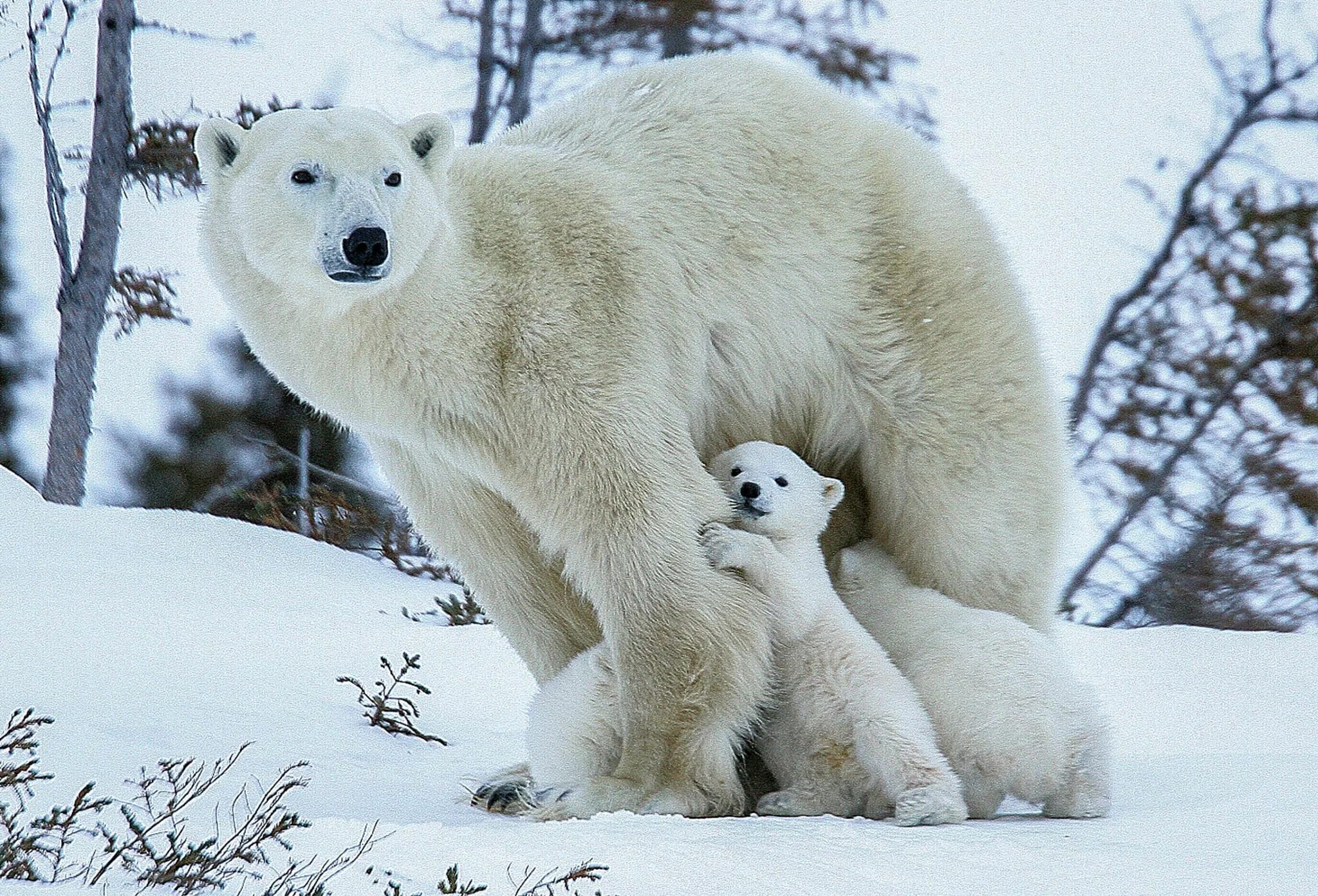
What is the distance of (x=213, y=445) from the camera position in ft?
38.7

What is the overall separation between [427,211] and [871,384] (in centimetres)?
→ 153

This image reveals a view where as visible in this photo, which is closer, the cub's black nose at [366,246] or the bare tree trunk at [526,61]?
the cub's black nose at [366,246]

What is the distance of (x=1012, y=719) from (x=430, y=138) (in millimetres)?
2263

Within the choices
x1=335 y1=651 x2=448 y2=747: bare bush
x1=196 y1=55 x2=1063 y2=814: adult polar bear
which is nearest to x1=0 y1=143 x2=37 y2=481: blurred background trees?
x1=335 y1=651 x2=448 y2=747: bare bush

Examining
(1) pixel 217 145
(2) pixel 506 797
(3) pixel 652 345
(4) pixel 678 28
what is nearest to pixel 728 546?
(3) pixel 652 345

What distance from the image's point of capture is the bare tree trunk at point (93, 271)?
384 inches

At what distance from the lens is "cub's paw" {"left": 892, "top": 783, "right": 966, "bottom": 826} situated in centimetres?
354

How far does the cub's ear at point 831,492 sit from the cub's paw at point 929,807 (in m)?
0.93

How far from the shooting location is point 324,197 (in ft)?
11.9

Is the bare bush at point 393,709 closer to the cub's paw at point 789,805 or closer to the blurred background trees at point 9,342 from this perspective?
the cub's paw at point 789,805

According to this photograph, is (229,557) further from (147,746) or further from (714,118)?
(714,118)

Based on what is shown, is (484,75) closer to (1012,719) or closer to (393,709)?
(393,709)

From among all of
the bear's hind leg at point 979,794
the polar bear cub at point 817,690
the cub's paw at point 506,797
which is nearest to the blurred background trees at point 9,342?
the cub's paw at point 506,797

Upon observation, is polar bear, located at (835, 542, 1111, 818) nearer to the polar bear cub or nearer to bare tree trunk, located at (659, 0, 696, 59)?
the polar bear cub
